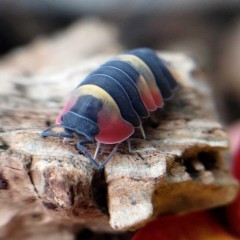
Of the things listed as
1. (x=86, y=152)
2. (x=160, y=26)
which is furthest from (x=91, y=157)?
(x=160, y=26)

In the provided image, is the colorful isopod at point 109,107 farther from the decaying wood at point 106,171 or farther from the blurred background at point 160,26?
the blurred background at point 160,26

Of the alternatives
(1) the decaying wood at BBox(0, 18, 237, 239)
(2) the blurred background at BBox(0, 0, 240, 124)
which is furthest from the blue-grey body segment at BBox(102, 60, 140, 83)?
(2) the blurred background at BBox(0, 0, 240, 124)

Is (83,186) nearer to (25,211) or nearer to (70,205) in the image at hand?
(70,205)

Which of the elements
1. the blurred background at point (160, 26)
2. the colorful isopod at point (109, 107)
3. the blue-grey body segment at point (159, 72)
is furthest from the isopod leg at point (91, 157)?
Answer: the blurred background at point (160, 26)

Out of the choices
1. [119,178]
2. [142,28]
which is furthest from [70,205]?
[142,28]

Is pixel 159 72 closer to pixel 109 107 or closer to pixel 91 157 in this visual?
pixel 109 107
